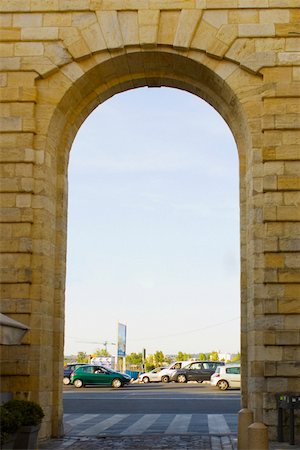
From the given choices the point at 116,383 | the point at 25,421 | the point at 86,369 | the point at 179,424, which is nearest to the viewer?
the point at 25,421

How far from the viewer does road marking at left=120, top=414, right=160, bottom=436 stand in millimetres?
16859

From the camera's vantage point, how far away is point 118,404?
87.8 feet

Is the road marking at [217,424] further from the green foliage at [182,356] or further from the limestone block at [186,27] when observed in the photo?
the green foliage at [182,356]

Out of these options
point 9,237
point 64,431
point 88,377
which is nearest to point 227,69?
point 9,237

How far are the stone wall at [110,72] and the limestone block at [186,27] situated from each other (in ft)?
0.07

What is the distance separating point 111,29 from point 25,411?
8204 millimetres

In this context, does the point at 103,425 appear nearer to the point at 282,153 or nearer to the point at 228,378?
the point at 282,153

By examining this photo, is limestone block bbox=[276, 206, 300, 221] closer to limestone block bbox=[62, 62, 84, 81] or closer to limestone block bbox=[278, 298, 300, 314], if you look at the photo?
limestone block bbox=[278, 298, 300, 314]

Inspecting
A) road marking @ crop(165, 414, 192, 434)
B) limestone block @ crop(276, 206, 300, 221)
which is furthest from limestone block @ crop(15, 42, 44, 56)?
road marking @ crop(165, 414, 192, 434)

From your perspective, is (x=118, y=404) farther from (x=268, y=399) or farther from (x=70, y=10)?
(x=70, y=10)

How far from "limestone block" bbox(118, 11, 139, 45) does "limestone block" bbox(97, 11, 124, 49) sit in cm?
9

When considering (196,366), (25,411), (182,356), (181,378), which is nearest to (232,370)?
(196,366)

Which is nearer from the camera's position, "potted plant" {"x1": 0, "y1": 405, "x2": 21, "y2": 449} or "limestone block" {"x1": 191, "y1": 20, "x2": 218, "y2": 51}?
"potted plant" {"x1": 0, "y1": 405, "x2": 21, "y2": 449}

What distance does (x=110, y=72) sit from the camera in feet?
54.9
